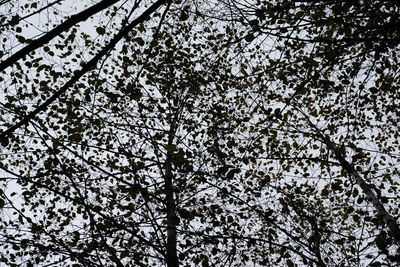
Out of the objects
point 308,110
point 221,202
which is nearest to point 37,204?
point 221,202

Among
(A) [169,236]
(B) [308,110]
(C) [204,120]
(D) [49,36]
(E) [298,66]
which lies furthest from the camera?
(B) [308,110]

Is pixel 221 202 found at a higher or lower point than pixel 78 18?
higher

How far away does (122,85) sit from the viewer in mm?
6402

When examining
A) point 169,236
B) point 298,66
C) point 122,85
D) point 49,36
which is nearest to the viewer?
point 49,36

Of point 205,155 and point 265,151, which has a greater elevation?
point 265,151

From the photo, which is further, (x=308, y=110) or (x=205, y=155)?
(x=308, y=110)

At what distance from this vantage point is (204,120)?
6.89 metres

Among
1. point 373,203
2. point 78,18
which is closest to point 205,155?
point 373,203

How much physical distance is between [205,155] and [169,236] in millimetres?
1680

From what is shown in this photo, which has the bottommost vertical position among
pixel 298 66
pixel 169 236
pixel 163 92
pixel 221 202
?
pixel 169 236

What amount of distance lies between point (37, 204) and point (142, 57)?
455 centimetres

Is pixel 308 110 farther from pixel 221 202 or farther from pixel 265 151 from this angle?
pixel 221 202

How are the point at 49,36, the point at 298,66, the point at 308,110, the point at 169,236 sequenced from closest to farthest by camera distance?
the point at 49,36, the point at 169,236, the point at 298,66, the point at 308,110

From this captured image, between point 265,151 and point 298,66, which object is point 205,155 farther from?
point 298,66
